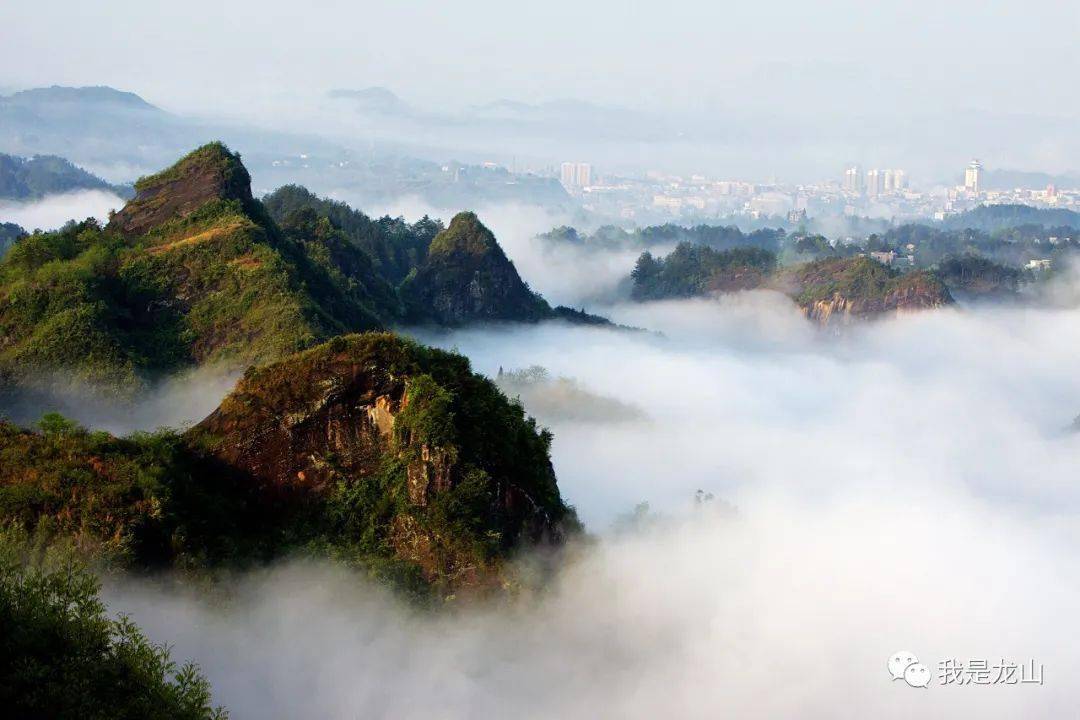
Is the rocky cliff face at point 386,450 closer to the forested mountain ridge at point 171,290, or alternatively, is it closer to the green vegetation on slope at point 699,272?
the forested mountain ridge at point 171,290

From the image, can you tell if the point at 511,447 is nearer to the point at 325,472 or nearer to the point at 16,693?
the point at 325,472

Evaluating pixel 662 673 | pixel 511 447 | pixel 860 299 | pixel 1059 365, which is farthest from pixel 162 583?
pixel 1059 365

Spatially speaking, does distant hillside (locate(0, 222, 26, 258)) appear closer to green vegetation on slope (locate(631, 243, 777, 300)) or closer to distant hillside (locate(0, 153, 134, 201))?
distant hillside (locate(0, 153, 134, 201))

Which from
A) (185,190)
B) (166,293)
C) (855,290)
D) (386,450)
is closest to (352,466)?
(386,450)

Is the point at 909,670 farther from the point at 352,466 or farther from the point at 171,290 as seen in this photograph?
the point at 171,290

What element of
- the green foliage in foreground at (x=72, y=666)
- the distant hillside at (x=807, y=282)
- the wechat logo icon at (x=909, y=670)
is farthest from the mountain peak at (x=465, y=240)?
the green foliage in foreground at (x=72, y=666)

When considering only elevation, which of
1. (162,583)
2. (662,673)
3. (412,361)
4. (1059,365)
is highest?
(412,361)
